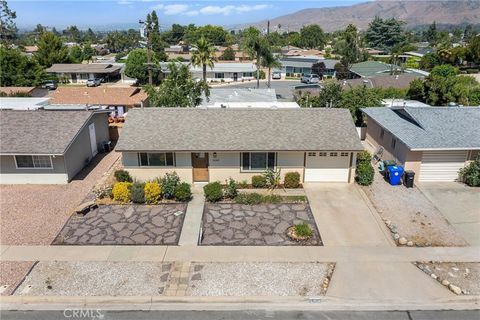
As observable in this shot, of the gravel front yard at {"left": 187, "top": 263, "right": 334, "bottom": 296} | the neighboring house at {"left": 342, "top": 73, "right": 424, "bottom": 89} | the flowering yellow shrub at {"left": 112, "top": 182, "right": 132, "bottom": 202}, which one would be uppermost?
the neighboring house at {"left": 342, "top": 73, "right": 424, "bottom": 89}

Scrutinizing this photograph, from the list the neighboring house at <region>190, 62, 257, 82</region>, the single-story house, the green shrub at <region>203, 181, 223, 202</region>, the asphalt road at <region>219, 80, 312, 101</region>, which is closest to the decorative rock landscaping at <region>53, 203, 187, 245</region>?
the green shrub at <region>203, 181, 223, 202</region>

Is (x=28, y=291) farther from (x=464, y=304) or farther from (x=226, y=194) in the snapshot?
(x=464, y=304)

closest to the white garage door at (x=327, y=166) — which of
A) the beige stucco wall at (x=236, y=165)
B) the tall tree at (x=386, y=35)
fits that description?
the beige stucco wall at (x=236, y=165)

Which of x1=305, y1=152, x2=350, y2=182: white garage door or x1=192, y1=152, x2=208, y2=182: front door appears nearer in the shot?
x1=192, y1=152, x2=208, y2=182: front door

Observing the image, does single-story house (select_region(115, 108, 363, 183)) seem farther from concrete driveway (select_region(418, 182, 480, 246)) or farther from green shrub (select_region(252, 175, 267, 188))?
concrete driveway (select_region(418, 182, 480, 246))

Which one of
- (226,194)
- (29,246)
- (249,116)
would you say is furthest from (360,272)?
(29,246)

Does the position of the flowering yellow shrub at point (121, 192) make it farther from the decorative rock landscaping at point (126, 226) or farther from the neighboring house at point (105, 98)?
the neighboring house at point (105, 98)

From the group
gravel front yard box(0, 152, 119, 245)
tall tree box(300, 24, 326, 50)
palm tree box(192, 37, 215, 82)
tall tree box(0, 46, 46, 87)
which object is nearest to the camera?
gravel front yard box(0, 152, 119, 245)
